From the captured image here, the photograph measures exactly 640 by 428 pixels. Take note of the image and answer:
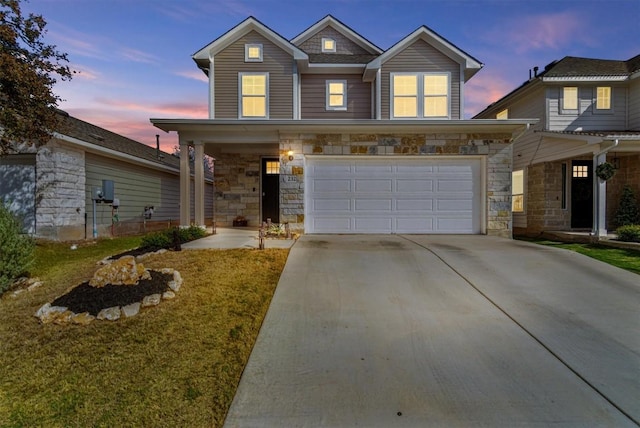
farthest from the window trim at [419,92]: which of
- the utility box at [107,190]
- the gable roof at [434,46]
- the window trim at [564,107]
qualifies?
the utility box at [107,190]

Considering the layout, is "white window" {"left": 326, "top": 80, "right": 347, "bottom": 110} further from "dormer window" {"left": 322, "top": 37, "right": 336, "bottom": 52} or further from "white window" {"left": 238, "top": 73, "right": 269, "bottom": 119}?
"white window" {"left": 238, "top": 73, "right": 269, "bottom": 119}

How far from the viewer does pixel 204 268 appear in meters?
5.65

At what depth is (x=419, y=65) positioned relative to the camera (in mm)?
11539

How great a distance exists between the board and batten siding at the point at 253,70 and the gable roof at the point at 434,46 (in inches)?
111

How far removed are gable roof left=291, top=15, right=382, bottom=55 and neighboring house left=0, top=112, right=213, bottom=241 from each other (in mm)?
7930

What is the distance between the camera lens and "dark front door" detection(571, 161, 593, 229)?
1274 centimetres

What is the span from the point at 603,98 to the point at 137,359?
1676 cm

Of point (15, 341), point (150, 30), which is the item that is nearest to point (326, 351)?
point (15, 341)

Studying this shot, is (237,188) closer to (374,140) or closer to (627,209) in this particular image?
(374,140)

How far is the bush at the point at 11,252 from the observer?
523cm

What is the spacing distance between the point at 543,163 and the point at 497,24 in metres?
5.77

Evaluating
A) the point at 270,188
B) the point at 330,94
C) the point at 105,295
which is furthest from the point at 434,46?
the point at 105,295

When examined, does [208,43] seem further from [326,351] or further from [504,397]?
[504,397]

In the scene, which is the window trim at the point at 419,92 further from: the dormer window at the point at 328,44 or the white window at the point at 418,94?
the dormer window at the point at 328,44
